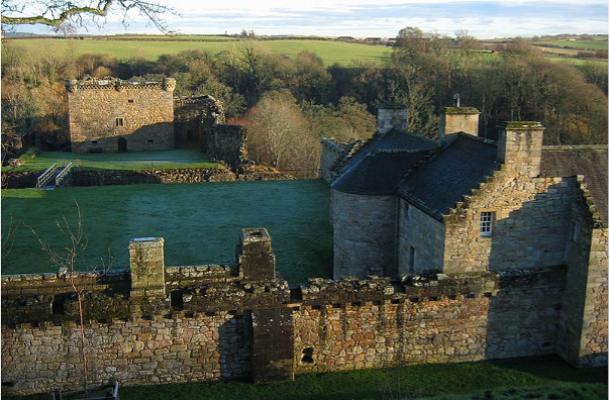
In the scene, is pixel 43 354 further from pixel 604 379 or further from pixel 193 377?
pixel 604 379

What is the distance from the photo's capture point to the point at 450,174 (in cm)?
1556

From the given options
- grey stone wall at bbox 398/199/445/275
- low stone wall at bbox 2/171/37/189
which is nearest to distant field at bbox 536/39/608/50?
low stone wall at bbox 2/171/37/189

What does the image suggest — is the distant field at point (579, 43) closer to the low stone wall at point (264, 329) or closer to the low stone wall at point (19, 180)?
the low stone wall at point (19, 180)

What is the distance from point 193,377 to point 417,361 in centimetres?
444

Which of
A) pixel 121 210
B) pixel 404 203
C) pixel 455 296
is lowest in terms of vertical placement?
pixel 121 210

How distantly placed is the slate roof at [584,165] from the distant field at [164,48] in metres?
57.6

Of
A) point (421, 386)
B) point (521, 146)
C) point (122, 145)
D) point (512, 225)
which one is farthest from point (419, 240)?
point (122, 145)

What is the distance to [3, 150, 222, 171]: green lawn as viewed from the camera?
36.2m

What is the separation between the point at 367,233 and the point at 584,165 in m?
5.41

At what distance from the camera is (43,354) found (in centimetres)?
1177

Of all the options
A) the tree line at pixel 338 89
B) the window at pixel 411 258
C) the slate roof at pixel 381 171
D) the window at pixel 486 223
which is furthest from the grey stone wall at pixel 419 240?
the tree line at pixel 338 89

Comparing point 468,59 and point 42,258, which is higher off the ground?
point 468,59

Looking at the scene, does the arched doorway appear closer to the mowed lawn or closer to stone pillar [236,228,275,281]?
the mowed lawn

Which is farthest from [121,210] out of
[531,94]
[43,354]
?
[531,94]
